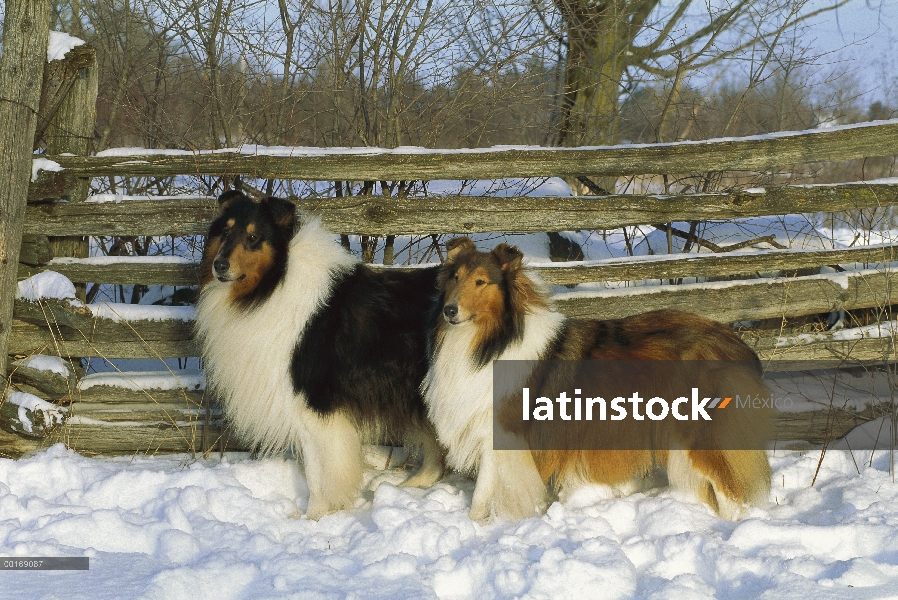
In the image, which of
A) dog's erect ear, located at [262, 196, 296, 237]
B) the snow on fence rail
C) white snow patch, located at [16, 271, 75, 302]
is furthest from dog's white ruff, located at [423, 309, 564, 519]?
white snow patch, located at [16, 271, 75, 302]

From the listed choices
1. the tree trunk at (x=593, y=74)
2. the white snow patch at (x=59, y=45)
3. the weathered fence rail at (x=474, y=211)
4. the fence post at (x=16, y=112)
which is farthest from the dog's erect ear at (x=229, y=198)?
the tree trunk at (x=593, y=74)

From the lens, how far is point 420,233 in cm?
518

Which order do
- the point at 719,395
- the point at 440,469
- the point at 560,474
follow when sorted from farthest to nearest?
the point at 440,469 → the point at 560,474 → the point at 719,395

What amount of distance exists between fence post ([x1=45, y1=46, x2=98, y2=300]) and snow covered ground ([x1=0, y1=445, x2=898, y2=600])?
5.50ft

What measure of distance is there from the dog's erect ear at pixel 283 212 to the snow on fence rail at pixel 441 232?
2.35ft

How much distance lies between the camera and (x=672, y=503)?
159 inches

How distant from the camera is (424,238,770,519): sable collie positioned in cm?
401

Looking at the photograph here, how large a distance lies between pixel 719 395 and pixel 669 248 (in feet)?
7.88

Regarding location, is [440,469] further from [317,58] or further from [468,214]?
[317,58]

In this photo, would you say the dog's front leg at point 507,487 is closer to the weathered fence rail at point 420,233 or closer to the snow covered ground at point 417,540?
the snow covered ground at point 417,540

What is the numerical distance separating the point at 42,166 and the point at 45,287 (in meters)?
0.79

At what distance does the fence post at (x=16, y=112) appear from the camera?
4859mm

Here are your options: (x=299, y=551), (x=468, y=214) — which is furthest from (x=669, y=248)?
(x=299, y=551)

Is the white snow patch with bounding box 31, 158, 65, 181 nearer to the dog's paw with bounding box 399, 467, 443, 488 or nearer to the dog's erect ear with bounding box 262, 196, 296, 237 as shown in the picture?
the dog's erect ear with bounding box 262, 196, 296, 237
